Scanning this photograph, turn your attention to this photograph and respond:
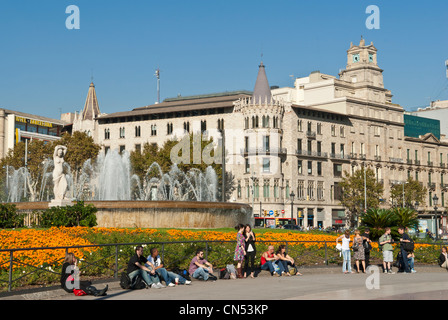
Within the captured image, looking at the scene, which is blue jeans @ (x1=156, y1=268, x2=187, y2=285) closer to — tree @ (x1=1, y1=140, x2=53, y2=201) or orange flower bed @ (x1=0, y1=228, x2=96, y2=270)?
orange flower bed @ (x1=0, y1=228, x2=96, y2=270)

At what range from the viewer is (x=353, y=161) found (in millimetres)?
90812

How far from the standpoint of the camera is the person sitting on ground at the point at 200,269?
54.9 feet

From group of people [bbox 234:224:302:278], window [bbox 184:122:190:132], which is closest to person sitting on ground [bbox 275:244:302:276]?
group of people [bbox 234:224:302:278]

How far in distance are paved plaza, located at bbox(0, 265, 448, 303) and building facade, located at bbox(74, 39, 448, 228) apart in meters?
56.2

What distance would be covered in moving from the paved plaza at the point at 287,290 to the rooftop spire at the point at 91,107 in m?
83.9

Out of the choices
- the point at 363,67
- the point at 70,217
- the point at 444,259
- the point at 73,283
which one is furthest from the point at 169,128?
the point at 73,283

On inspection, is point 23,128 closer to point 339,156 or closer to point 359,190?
point 339,156

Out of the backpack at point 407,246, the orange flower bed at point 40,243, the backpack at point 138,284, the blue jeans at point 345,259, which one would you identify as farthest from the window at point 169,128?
the backpack at point 138,284

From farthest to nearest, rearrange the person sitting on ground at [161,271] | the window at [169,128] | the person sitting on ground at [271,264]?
the window at [169,128], the person sitting on ground at [271,264], the person sitting on ground at [161,271]

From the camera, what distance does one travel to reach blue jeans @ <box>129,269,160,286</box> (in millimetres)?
14719

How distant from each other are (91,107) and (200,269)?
8667 centimetres

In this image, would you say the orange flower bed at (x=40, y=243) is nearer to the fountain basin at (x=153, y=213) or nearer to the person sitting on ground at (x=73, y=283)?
the person sitting on ground at (x=73, y=283)

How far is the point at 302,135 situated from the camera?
83.3m

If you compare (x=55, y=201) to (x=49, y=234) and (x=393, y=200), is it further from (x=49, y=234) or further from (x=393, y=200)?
(x=393, y=200)
